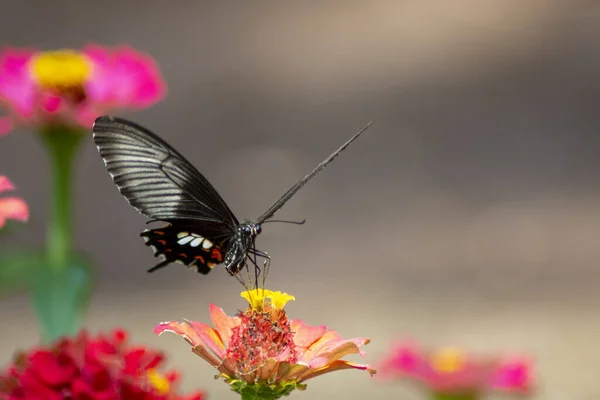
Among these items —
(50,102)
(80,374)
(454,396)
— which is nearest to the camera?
(80,374)

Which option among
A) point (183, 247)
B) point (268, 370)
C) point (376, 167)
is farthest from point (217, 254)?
point (376, 167)

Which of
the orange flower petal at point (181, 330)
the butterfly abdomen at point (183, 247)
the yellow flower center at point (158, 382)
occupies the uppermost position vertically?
the butterfly abdomen at point (183, 247)

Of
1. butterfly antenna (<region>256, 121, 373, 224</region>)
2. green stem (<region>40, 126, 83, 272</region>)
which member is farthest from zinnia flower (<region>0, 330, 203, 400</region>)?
green stem (<region>40, 126, 83, 272</region>)

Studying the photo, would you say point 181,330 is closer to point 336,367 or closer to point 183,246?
point 336,367

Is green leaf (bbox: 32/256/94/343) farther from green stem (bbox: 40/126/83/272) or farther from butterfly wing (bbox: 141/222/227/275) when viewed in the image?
butterfly wing (bbox: 141/222/227/275)

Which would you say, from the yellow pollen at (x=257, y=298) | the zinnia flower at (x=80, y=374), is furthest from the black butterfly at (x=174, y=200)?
the zinnia flower at (x=80, y=374)

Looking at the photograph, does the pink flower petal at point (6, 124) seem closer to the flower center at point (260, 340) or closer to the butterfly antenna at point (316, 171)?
the butterfly antenna at point (316, 171)

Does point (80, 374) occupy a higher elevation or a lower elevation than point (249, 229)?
lower
